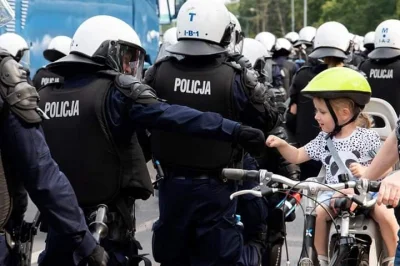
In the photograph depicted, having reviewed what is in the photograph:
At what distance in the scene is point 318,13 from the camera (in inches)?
3629

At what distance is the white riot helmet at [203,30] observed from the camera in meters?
6.41

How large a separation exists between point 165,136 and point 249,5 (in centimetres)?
11490

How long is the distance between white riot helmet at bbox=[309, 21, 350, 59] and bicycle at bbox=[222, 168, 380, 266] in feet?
13.1

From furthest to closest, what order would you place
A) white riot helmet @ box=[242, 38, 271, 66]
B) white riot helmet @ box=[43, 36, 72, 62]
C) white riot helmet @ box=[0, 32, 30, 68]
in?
1. white riot helmet @ box=[0, 32, 30, 68]
2. white riot helmet @ box=[43, 36, 72, 62]
3. white riot helmet @ box=[242, 38, 271, 66]

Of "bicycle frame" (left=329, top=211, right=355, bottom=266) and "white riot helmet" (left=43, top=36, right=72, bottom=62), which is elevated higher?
"bicycle frame" (left=329, top=211, right=355, bottom=266)

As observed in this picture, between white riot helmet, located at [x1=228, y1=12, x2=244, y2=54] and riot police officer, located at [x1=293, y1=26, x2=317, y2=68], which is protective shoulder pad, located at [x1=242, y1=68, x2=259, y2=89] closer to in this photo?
white riot helmet, located at [x1=228, y1=12, x2=244, y2=54]

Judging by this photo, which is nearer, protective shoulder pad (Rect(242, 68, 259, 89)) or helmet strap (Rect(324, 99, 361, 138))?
helmet strap (Rect(324, 99, 361, 138))

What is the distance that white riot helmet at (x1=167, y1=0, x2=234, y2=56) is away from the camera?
6.41m

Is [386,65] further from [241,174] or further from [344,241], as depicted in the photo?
[241,174]

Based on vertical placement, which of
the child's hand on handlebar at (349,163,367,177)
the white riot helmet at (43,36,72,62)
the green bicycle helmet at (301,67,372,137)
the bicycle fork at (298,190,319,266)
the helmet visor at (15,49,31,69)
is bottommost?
the helmet visor at (15,49,31,69)

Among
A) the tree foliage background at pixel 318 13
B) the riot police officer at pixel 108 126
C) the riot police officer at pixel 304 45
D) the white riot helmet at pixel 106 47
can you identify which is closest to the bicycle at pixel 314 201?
the riot police officer at pixel 108 126

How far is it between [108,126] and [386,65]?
5.29 m

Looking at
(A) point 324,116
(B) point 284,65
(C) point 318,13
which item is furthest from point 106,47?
(C) point 318,13

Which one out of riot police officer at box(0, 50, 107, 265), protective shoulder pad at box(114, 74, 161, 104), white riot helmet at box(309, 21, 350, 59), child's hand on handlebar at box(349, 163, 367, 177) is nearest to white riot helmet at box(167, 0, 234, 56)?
protective shoulder pad at box(114, 74, 161, 104)
